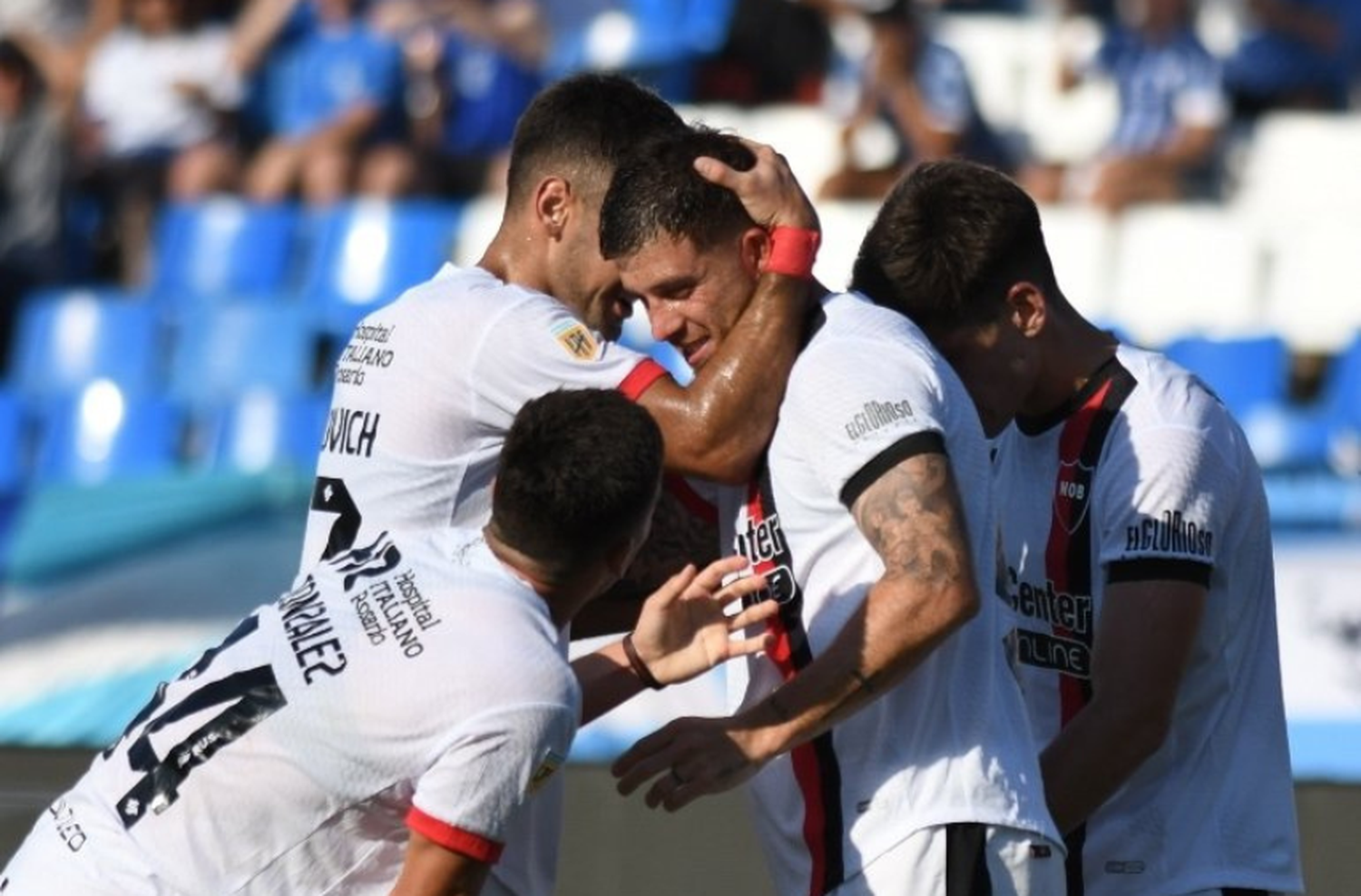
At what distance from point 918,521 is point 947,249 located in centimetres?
65

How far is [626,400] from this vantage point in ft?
9.41

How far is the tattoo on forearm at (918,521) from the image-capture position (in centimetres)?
292

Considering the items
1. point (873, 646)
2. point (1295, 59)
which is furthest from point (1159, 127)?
point (873, 646)

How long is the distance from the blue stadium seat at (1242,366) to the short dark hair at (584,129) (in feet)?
15.5

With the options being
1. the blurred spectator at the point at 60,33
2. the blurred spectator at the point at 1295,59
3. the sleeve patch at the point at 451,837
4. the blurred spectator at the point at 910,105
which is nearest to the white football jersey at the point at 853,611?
the sleeve patch at the point at 451,837

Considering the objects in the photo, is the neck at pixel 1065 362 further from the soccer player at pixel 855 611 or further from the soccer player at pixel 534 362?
the soccer player at pixel 534 362

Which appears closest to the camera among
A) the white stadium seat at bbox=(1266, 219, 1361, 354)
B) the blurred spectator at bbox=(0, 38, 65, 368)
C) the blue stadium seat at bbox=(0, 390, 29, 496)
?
the white stadium seat at bbox=(1266, 219, 1361, 354)

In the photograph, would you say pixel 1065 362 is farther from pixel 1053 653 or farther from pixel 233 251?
pixel 233 251

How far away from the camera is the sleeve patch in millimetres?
2654

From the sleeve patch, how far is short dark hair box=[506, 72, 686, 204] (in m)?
1.44

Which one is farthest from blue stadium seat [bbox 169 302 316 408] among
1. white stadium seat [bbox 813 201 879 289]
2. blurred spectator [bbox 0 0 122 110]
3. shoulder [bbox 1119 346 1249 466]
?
shoulder [bbox 1119 346 1249 466]

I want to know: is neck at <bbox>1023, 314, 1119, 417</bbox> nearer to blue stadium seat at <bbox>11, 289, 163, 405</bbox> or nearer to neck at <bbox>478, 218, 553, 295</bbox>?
neck at <bbox>478, 218, 553, 295</bbox>

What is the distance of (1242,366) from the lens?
27.1 feet

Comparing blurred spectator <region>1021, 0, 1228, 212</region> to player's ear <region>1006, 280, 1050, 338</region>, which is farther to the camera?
blurred spectator <region>1021, 0, 1228, 212</region>
